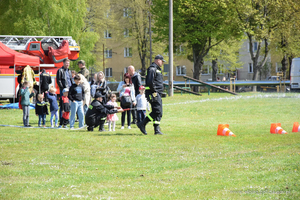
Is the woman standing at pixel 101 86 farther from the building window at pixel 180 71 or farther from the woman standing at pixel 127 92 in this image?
the building window at pixel 180 71

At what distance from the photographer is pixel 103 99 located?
45.8 feet

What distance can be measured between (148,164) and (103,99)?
20.4 feet

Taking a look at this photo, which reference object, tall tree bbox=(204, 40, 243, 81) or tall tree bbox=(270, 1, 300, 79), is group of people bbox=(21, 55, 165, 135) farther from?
tall tree bbox=(204, 40, 243, 81)

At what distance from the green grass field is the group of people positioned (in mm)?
526

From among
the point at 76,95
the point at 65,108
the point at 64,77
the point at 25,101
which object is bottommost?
the point at 65,108

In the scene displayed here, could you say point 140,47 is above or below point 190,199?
above

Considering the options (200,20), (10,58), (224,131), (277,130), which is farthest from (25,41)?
(200,20)

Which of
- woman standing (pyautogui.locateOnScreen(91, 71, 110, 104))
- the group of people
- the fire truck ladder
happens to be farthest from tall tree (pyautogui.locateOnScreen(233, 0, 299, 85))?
the group of people

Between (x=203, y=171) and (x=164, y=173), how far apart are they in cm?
66

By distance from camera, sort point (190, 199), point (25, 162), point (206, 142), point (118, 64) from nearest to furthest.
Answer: point (190, 199) → point (25, 162) → point (206, 142) → point (118, 64)

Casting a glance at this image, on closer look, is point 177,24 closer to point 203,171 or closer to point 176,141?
point 176,141

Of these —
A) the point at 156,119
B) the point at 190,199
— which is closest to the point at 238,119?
the point at 156,119

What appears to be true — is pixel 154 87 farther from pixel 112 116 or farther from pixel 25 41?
pixel 25 41

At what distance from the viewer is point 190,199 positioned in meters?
5.62
